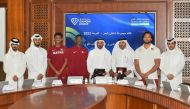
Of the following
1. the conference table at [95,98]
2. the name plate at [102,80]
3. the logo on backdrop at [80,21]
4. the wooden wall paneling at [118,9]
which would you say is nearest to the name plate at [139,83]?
the conference table at [95,98]

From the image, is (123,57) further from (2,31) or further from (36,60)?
(2,31)

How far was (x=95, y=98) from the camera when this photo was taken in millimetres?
3477

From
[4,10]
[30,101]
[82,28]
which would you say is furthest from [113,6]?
[30,101]

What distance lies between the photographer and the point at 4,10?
7645 millimetres

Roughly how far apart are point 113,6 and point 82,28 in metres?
0.80

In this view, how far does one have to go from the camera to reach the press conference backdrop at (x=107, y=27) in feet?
24.2

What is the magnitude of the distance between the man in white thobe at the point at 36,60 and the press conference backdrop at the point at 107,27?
139 cm

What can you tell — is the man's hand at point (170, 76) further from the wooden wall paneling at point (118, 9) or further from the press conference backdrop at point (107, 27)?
the press conference backdrop at point (107, 27)

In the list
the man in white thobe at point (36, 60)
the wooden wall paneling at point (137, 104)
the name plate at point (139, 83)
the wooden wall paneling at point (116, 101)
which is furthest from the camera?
the man in white thobe at point (36, 60)

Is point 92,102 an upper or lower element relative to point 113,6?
lower

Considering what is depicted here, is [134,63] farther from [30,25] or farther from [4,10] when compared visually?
[4,10]

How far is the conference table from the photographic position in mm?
3162

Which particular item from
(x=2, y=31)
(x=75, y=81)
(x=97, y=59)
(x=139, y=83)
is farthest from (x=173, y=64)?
(x=2, y=31)

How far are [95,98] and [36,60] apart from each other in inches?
115
